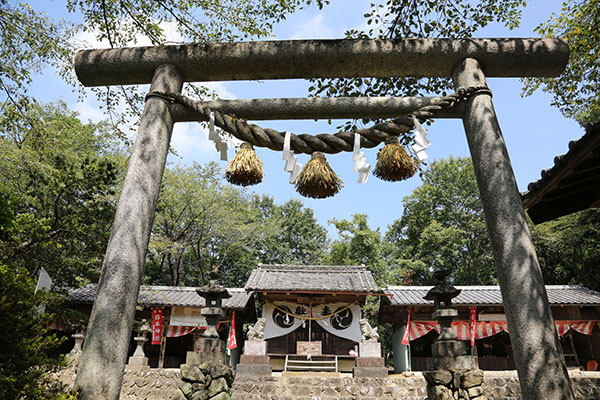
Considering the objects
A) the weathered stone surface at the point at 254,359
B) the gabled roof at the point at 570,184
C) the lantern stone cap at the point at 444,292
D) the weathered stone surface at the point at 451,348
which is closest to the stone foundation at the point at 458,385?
the weathered stone surface at the point at 451,348

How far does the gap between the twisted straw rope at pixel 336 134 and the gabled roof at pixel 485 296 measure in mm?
12012

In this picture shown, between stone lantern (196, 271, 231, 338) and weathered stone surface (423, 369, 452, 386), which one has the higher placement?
stone lantern (196, 271, 231, 338)

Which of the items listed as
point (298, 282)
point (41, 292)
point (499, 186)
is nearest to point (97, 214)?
point (41, 292)

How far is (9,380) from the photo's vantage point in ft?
6.27

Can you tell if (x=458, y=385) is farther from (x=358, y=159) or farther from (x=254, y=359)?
(x=254, y=359)

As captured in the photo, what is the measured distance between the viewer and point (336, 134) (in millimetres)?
2619

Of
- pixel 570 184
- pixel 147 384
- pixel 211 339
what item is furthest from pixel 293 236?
pixel 570 184

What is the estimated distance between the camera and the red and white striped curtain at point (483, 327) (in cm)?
1326

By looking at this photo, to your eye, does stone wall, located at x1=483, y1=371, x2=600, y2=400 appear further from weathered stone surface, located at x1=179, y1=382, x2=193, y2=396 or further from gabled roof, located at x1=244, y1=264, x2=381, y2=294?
weathered stone surface, located at x1=179, y1=382, x2=193, y2=396

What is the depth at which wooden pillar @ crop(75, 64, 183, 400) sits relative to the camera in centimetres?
201

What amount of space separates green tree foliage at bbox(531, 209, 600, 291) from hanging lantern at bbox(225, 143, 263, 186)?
58.7 feet

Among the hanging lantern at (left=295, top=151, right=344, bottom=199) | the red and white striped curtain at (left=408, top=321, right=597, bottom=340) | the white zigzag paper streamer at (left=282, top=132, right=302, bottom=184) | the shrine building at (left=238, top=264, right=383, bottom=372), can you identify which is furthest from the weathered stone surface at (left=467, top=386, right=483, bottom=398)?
the red and white striped curtain at (left=408, top=321, right=597, bottom=340)

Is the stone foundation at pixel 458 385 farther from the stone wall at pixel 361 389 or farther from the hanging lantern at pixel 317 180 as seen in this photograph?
the hanging lantern at pixel 317 180

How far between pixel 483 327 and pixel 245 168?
1424 centimetres
